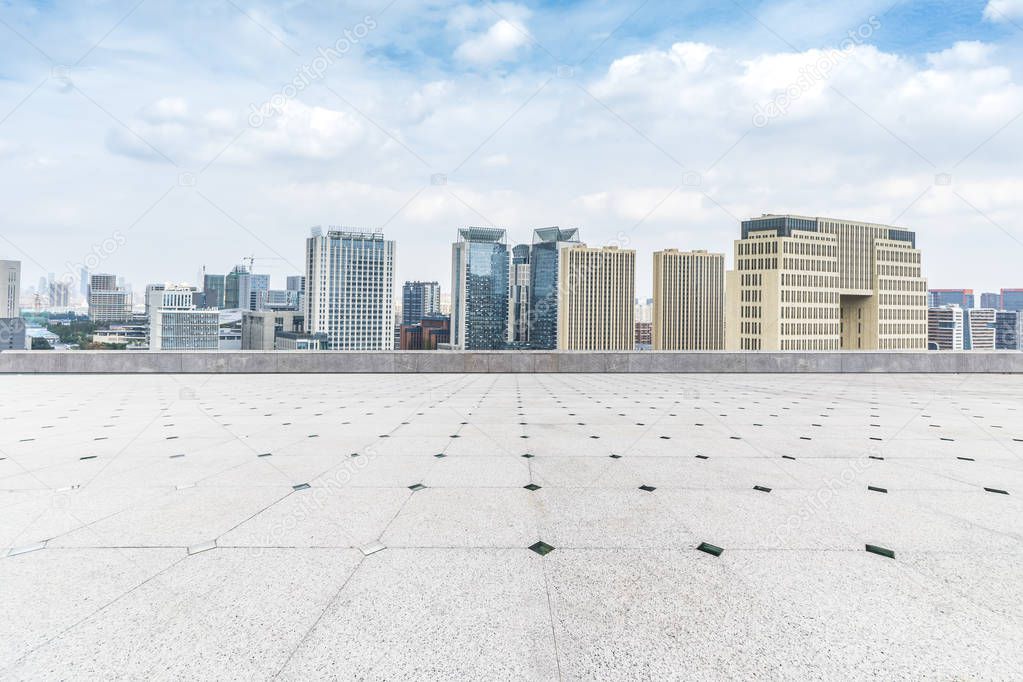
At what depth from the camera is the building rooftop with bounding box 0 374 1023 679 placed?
225 cm

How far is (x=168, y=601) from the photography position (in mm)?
2643

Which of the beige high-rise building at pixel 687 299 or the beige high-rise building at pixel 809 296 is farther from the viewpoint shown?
the beige high-rise building at pixel 687 299

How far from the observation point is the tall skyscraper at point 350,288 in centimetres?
12025

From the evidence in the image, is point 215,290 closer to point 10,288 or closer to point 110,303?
point 110,303

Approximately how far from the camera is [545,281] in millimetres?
179750

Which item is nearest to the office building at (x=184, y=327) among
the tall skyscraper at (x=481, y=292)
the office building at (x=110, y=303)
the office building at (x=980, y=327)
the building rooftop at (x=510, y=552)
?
the office building at (x=110, y=303)

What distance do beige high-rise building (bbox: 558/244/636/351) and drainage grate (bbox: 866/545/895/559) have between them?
156 metres

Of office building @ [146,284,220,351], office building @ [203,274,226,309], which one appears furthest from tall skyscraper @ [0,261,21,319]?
office building @ [203,274,226,309]

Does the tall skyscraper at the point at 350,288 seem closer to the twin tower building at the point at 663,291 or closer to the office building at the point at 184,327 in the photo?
the twin tower building at the point at 663,291

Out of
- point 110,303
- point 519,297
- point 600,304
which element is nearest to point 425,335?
point 519,297

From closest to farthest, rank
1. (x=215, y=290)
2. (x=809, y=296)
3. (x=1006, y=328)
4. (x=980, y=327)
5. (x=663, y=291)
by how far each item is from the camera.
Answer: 1. (x=809, y=296)
2. (x=663, y=291)
3. (x=1006, y=328)
4. (x=980, y=327)
5. (x=215, y=290)

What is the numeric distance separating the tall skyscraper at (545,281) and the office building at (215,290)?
11790 cm

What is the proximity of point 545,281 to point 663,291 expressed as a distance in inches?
1683

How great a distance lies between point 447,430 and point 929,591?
5.38 m
